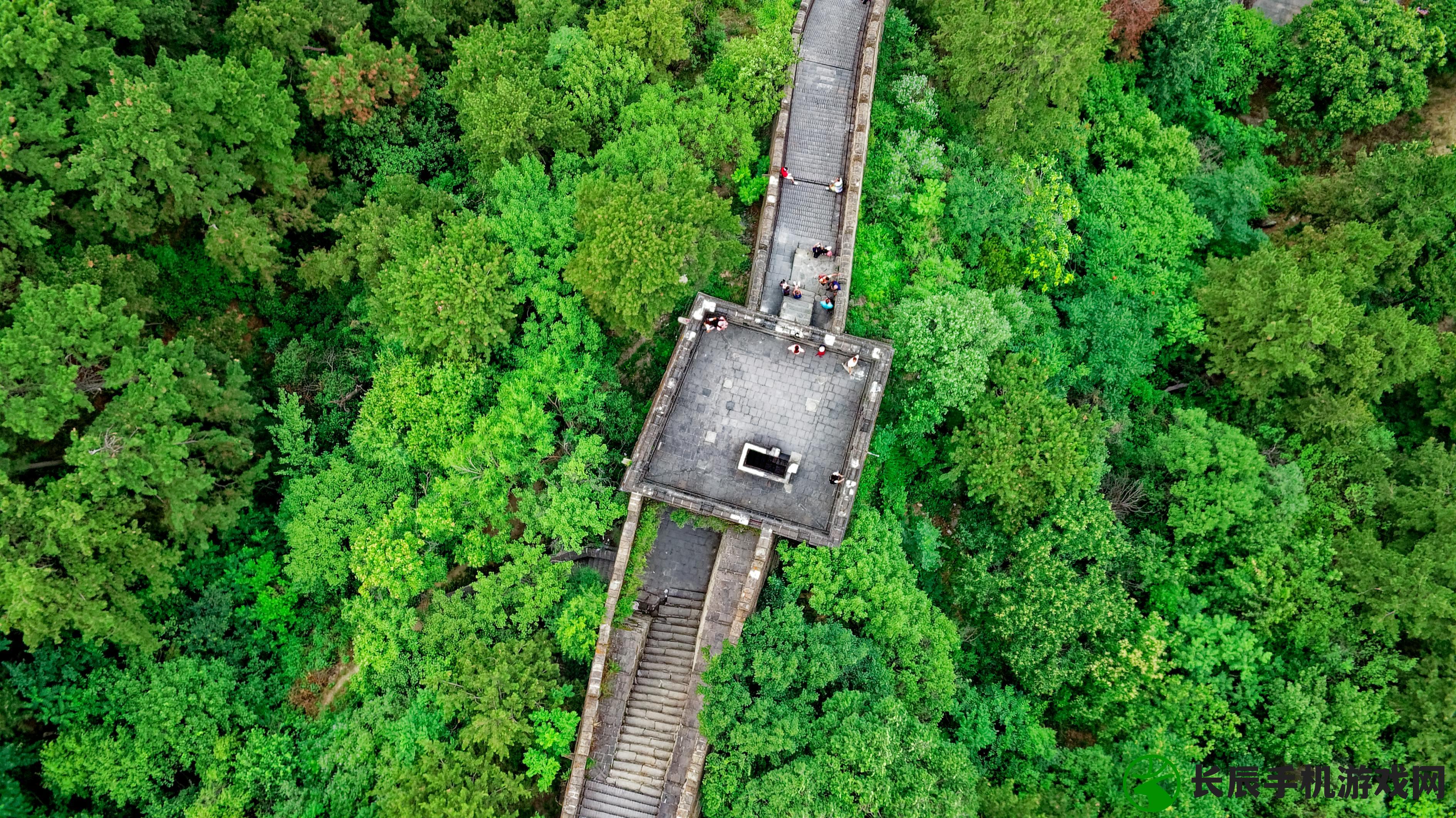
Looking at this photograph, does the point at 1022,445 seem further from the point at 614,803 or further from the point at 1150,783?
the point at 614,803

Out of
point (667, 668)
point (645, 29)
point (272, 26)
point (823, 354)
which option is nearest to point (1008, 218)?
point (823, 354)

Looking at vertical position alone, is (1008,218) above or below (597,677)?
above

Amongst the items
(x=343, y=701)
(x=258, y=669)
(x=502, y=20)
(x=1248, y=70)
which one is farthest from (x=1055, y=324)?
(x=258, y=669)

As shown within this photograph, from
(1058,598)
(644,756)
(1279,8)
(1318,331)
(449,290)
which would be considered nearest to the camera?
(449,290)

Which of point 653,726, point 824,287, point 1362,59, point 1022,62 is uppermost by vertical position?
point 1362,59

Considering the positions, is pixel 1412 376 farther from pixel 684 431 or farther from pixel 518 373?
pixel 518 373

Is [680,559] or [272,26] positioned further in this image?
[272,26]

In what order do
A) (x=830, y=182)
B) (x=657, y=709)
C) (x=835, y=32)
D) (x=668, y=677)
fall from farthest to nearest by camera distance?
(x=835, y=32)
(x=830, y=182)
(x=668, y=677)
(x=657, y=709)
